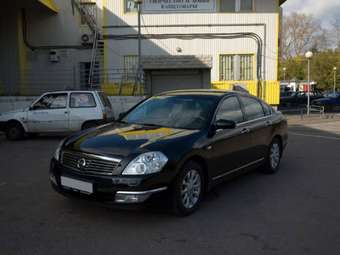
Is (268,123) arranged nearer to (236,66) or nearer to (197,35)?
(236,66)

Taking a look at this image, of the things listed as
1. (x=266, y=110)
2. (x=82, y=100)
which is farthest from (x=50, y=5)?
(x=266, y=110)

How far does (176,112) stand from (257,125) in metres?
1.67

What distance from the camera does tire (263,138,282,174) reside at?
711cm

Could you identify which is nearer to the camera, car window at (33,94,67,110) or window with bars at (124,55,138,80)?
car window at (33,94,67,110)

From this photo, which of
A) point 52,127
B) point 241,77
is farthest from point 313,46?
point 52,127

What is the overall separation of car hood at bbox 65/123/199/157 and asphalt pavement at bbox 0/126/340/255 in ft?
2.43

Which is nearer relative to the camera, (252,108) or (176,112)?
(176,112)

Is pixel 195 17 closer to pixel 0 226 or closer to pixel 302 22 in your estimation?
pixel 0 226

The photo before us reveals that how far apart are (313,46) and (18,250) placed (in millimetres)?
73887

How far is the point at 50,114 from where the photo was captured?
11.6 metres

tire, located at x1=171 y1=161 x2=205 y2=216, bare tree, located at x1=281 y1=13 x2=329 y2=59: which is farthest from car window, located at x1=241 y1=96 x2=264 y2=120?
bare tree, located at x1=281 y1=13 x2=329 y2=59

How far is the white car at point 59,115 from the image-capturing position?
37.8ft

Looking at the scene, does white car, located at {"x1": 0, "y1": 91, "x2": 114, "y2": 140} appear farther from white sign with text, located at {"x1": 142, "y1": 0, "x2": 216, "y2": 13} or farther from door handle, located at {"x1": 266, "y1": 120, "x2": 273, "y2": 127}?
white sign with text, located at {"x1": 142, "y1": 0, "x2": 216, "y2": 13}

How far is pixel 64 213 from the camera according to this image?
4.88 m
